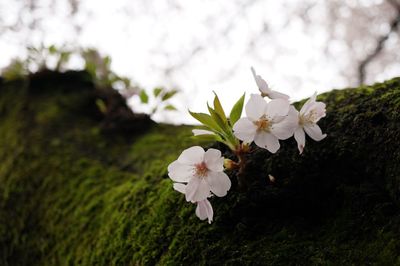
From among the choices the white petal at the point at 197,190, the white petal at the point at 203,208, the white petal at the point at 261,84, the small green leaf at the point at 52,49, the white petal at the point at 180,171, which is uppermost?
the small green leaf at the point at 52,49

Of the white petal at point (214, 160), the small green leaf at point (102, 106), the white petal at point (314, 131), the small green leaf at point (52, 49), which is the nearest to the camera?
the white petal at point (214, 160)

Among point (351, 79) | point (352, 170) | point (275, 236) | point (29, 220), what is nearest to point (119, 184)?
point (29, 220)

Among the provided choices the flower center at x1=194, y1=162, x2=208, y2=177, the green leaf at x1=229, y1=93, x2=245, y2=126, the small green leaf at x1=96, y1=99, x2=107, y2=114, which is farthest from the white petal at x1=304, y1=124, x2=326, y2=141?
the small green leaf at x1=96, y1=99, x2=107, y2=114

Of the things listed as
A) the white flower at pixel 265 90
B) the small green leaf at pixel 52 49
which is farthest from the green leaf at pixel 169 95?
the white flower at pixel 265 90

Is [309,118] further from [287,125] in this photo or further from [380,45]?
[380,45]

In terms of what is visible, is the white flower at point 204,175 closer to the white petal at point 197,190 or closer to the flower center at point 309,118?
the white petal at point 197,190

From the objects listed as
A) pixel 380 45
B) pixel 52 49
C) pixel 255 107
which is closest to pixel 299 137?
pixel 255 107

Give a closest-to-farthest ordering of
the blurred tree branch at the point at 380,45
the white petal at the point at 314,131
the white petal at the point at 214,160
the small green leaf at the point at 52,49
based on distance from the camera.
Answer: the white petal at the point at 214,160 → the white petal at the point at 314,131 → the small green leaf at the point at 52,49 → the blurred tree branch at the point at 380,45
